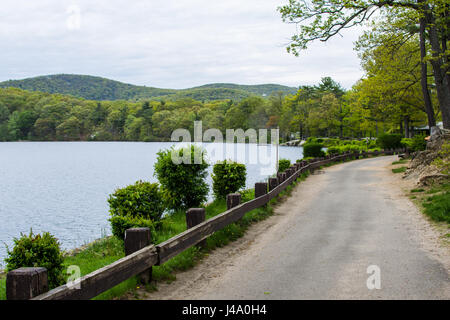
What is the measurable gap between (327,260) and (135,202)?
4952 mm

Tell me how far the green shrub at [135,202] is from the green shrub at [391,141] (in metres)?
42.1

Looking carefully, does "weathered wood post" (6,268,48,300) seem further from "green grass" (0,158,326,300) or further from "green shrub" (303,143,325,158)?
"green shrub" (303,143,325,158)

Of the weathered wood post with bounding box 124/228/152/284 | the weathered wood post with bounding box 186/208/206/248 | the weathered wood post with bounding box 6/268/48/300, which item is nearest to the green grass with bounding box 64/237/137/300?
the weathered wood post with bounding box 124/228/152/284

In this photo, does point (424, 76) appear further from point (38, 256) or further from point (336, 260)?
point (38, 256)

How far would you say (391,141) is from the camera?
46844 millimetres

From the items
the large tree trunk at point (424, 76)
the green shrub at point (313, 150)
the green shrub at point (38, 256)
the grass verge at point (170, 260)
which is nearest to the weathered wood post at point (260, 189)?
the grass verge at point (170, 260)

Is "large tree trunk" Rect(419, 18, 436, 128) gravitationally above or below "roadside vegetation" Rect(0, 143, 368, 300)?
above

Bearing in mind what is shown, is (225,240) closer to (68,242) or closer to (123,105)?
(68,242)

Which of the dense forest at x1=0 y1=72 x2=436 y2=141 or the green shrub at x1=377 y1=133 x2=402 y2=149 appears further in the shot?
the dense forest at x1=0 y1=72 x2=436 y2=141

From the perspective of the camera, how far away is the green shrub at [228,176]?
14164 mm

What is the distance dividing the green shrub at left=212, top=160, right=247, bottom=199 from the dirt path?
2057 mm

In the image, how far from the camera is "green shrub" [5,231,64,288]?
5.25 metres

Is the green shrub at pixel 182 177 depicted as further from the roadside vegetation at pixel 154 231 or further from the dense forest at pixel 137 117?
the dense forest at pixel 137 117

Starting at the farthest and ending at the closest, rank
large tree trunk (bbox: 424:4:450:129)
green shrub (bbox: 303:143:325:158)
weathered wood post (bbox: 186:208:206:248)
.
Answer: green shrub (bbox: 303:143:325:158) < large tree trunk (bbox: 424:4:450:129) < weathered wood post (bbox: 186:208:206:248)
